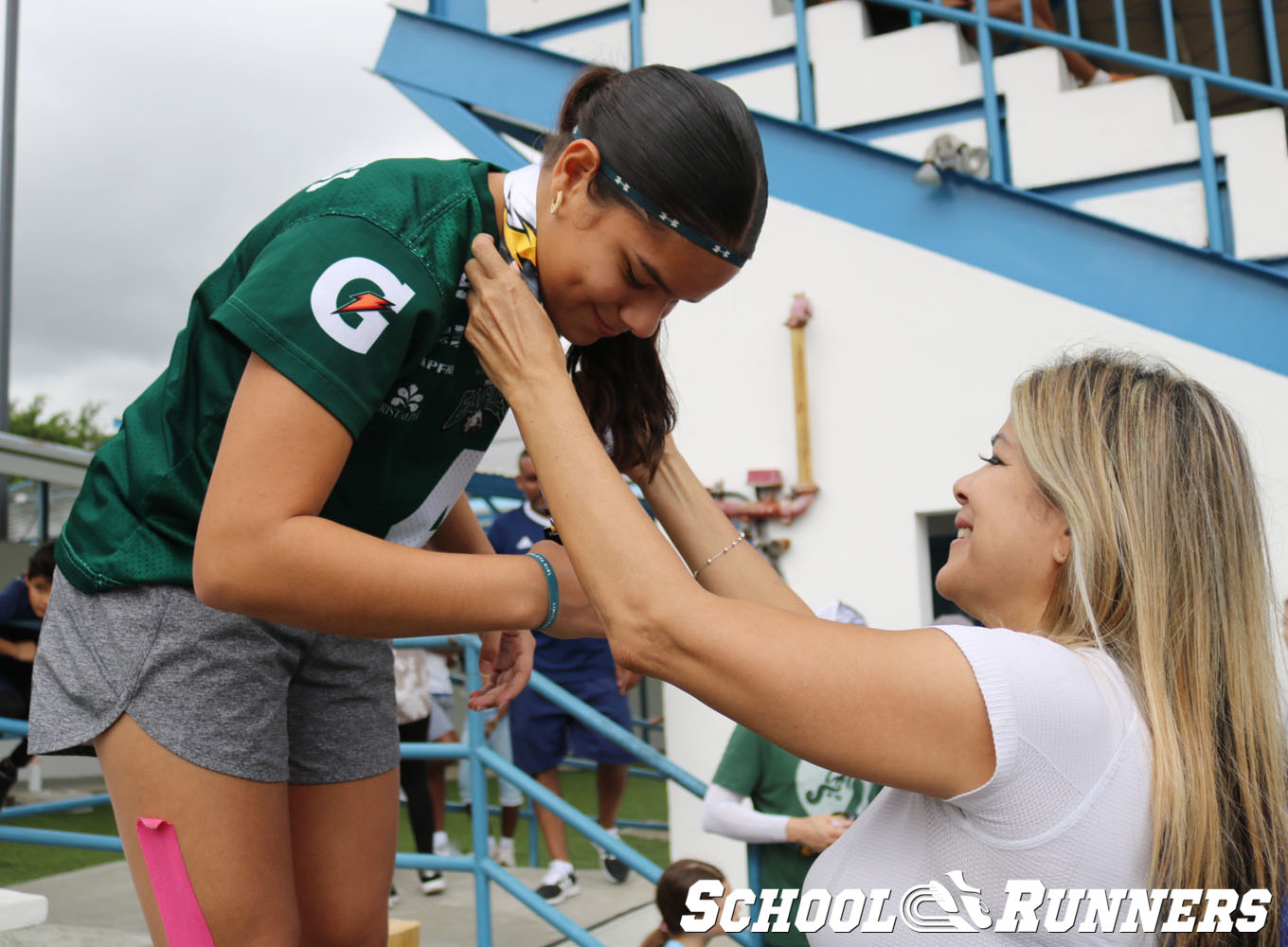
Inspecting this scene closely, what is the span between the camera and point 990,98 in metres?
4.12

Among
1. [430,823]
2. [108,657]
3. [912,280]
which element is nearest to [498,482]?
[430,823]

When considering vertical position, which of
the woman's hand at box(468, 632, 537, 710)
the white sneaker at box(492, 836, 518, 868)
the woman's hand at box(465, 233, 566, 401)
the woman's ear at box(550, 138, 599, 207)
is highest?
the woman's ear at box(550, 138, 599, 207)

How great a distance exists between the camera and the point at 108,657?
1.21m

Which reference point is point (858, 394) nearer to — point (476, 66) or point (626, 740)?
point (476, 66)

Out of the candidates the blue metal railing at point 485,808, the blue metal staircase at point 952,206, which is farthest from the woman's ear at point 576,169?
the blue metal staircase at point 952,206

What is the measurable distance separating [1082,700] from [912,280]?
4.02 m

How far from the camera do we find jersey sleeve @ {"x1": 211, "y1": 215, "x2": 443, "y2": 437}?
101cm

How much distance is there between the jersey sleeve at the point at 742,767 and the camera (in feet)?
9.00

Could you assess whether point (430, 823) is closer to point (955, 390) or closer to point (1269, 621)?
point (955, 390)

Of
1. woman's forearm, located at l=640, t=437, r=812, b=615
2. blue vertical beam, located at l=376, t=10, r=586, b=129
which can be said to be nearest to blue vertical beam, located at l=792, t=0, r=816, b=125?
blue vertical beam, located at l=376, t=10, r=586, b=129

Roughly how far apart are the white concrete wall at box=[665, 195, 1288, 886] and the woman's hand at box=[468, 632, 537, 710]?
3.07 metres

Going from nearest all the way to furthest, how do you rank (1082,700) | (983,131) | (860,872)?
(1082,700) → (860,872) → (983,131)

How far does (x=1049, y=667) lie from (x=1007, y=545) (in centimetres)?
23

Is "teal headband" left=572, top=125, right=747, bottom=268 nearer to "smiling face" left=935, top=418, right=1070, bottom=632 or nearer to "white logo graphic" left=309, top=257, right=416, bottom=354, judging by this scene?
"white logo graphic" left=309, top=257, right=416, bottom=354
